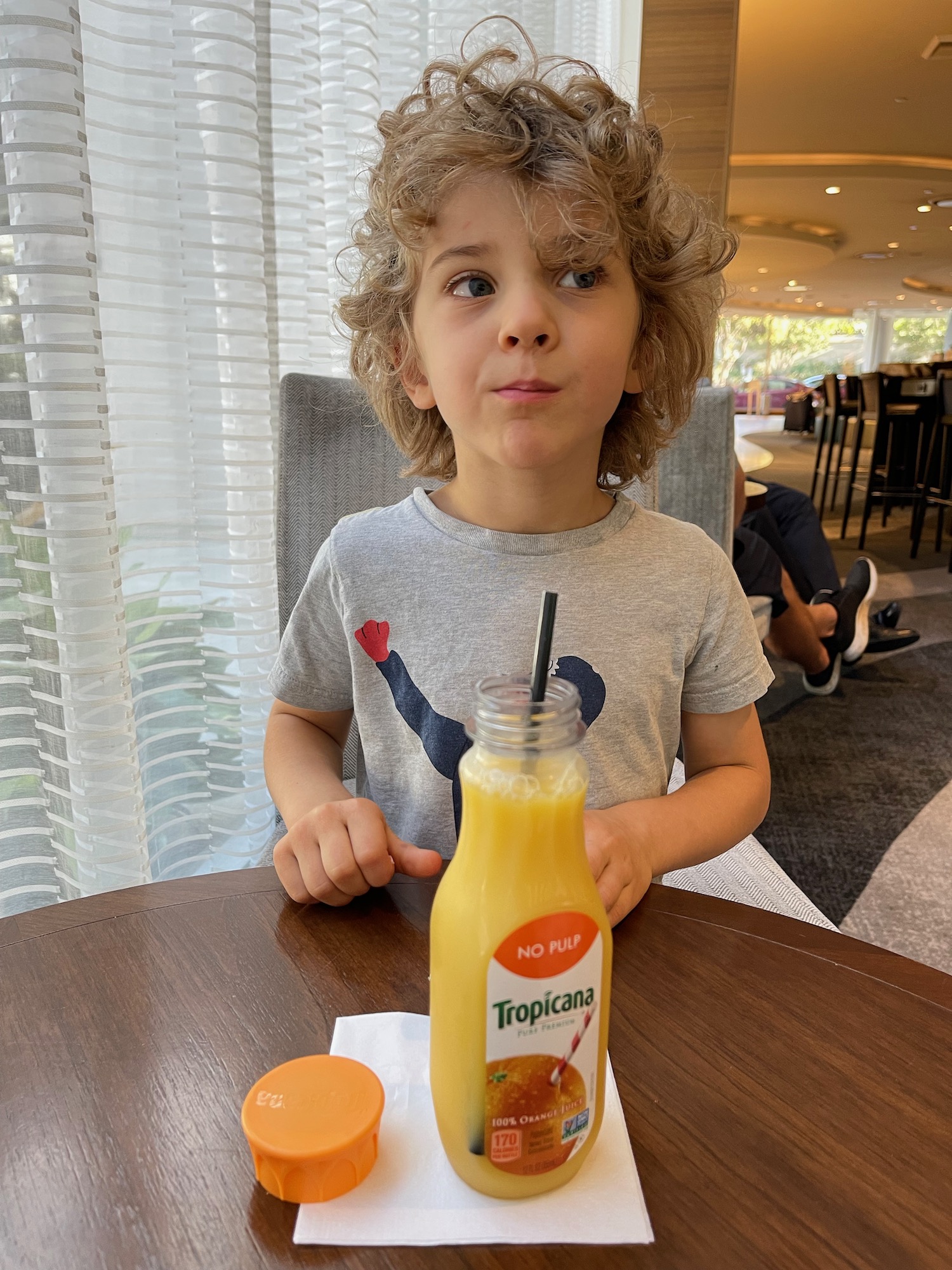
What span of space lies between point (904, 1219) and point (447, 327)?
0.66m

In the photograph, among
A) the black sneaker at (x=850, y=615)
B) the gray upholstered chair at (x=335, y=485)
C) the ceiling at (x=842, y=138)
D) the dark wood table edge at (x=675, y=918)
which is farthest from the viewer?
the ceiling at (x=842, y=138)

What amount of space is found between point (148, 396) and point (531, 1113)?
96 centimetres

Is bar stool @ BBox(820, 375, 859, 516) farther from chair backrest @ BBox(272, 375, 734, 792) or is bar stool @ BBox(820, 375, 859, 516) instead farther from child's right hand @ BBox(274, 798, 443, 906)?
child's right hand @ BBox(274, 798, 443, 906)

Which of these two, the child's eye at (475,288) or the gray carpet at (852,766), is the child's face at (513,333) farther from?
the gray carpet at (852,766)

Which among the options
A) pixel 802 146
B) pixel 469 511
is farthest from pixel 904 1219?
pixel 802 146

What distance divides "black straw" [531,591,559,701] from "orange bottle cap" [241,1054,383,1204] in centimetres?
21

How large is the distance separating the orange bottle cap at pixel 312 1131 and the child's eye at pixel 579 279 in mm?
607

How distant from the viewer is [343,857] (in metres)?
0.62

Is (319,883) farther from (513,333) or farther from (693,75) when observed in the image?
(693,75)

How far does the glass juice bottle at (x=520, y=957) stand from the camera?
36cm

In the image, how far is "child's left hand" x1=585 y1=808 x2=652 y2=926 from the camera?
23.4 inches

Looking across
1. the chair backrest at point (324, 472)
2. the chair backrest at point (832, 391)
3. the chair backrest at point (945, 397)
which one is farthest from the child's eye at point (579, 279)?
the chair backrest at point (832, 391)

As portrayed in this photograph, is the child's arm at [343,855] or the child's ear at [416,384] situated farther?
the child's ear at [416,384]

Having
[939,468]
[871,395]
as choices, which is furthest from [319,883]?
[871,395]
